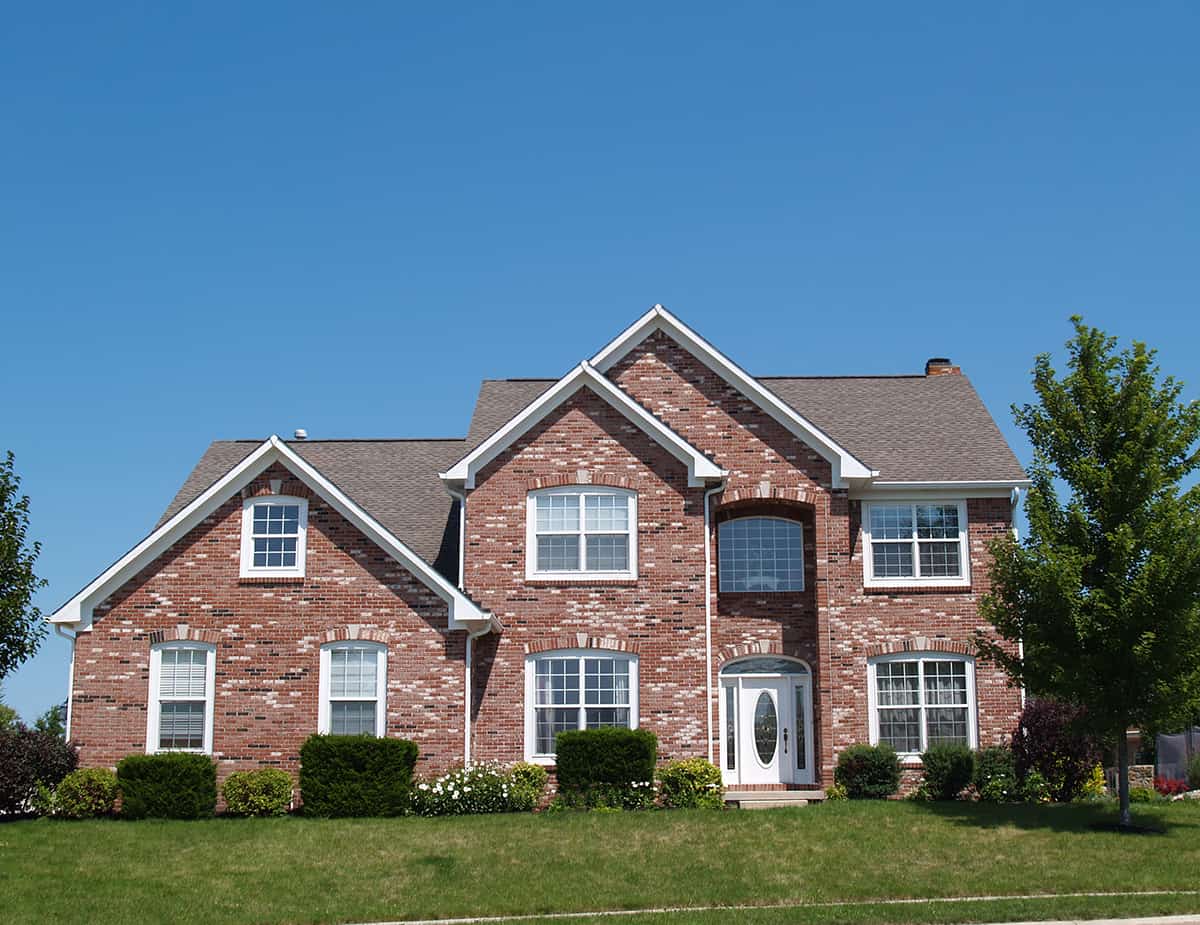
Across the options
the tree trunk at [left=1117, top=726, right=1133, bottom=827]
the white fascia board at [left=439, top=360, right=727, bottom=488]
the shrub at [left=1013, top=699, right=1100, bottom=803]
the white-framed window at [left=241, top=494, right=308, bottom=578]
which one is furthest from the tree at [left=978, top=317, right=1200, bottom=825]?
the white-framed window at [left=241, top=494, right=308, bottom=578]

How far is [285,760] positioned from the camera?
25453 millimetres

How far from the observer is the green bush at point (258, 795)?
24.6 metres

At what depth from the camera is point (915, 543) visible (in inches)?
1121

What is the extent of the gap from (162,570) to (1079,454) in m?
16.6

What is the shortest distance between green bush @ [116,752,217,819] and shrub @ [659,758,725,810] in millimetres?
8159

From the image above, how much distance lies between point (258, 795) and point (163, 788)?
1618 mm

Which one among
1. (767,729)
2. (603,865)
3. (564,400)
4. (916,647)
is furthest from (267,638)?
(916,647)

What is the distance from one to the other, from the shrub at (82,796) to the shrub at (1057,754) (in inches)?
662

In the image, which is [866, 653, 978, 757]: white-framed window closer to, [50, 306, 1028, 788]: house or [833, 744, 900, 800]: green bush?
[50, 306, 1028, 788]: house

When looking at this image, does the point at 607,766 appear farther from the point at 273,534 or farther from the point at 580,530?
the point at 273,534

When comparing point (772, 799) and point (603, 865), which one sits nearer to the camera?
point (603, 865)

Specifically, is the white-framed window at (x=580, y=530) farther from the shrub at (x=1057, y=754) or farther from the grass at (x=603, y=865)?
the shrub at (x=1057, y=754)

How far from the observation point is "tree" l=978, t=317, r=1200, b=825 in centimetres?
2203

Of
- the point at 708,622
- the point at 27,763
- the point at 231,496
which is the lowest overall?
the point at 27,763
